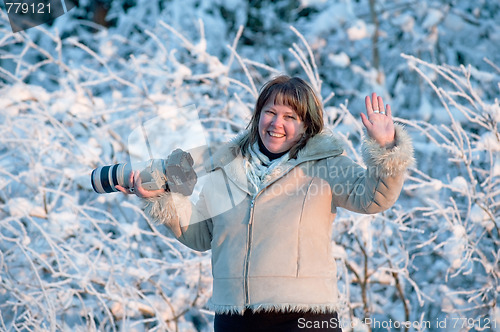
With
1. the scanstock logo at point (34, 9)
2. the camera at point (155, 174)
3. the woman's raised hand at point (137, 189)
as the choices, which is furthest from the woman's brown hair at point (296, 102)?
the scanstock logo at point (34, 9)

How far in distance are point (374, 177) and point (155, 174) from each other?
777 millimetres

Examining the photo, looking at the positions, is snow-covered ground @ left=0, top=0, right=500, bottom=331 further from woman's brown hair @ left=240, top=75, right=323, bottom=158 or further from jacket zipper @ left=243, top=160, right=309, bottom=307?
jacket zipper @ left=243, top=160, right=309, bottom=307

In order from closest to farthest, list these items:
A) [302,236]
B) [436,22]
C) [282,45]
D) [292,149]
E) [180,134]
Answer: [302,236], [292,149], [180,134], [436,22], [282,45]

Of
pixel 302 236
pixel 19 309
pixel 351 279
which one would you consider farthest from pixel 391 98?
pixel 302 236

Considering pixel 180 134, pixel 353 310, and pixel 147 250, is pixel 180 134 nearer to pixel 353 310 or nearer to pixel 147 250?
pixel 147 250

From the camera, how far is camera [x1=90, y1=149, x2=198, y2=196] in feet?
7.04

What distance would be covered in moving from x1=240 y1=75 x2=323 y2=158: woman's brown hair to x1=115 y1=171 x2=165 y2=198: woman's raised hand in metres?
0.38

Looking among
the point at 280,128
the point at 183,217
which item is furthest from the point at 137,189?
the point at 280,128

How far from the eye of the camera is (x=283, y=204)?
83.1 inches

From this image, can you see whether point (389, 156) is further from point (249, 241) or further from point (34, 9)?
point (34, 9)

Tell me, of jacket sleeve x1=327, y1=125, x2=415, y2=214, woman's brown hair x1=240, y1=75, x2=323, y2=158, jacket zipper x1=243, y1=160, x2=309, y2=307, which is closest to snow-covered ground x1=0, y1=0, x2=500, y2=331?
woman's brown hair x1=240, y1=75, x2=323, y2=158

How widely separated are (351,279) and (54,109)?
269cm

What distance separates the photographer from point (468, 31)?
21.0ft

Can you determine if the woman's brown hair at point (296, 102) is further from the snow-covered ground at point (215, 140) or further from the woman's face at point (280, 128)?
the snow-covered ground at point (215, 140)
